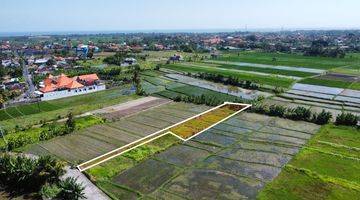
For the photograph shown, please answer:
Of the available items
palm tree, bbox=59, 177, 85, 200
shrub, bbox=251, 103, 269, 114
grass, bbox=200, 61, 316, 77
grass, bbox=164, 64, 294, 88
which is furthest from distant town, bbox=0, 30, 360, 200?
grass, bbox=200, 61, 316, 77

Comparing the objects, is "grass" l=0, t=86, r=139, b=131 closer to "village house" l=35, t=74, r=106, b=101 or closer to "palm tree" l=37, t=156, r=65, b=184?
"village house" l=35, t=74, r=106, b=101

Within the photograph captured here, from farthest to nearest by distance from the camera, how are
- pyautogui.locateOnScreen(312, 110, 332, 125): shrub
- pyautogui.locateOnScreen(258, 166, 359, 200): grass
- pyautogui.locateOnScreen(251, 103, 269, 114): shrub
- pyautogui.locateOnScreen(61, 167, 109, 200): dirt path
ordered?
1. pyautogui.locateOnScreen(251, 103, 269, 114): shrub
2. pyautogui.locateOnScreen(312, 110, 332, 125): shrub
3. pyautogui.locateOnScreen(61, 167, 109, 200): dirt path
4. pyautogui.locateOnScreen(258, 166, 359, 200): grass

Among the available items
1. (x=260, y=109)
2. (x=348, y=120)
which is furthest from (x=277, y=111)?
(x=348, y=120)

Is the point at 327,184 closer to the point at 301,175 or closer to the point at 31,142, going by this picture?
the point at 301,175

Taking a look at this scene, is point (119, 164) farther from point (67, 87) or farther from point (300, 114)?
point (67, 87)

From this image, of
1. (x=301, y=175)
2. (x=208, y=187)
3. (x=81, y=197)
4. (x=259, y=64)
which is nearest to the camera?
(x=81, y=197)

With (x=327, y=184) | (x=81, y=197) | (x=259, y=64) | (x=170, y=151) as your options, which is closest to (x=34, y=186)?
(x=81, y=197)

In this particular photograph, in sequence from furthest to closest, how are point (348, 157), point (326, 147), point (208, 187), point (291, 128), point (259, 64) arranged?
point (259, 64) → point (291, 128) → point (326, 147) → point (348, 157) → point (208, 187)
